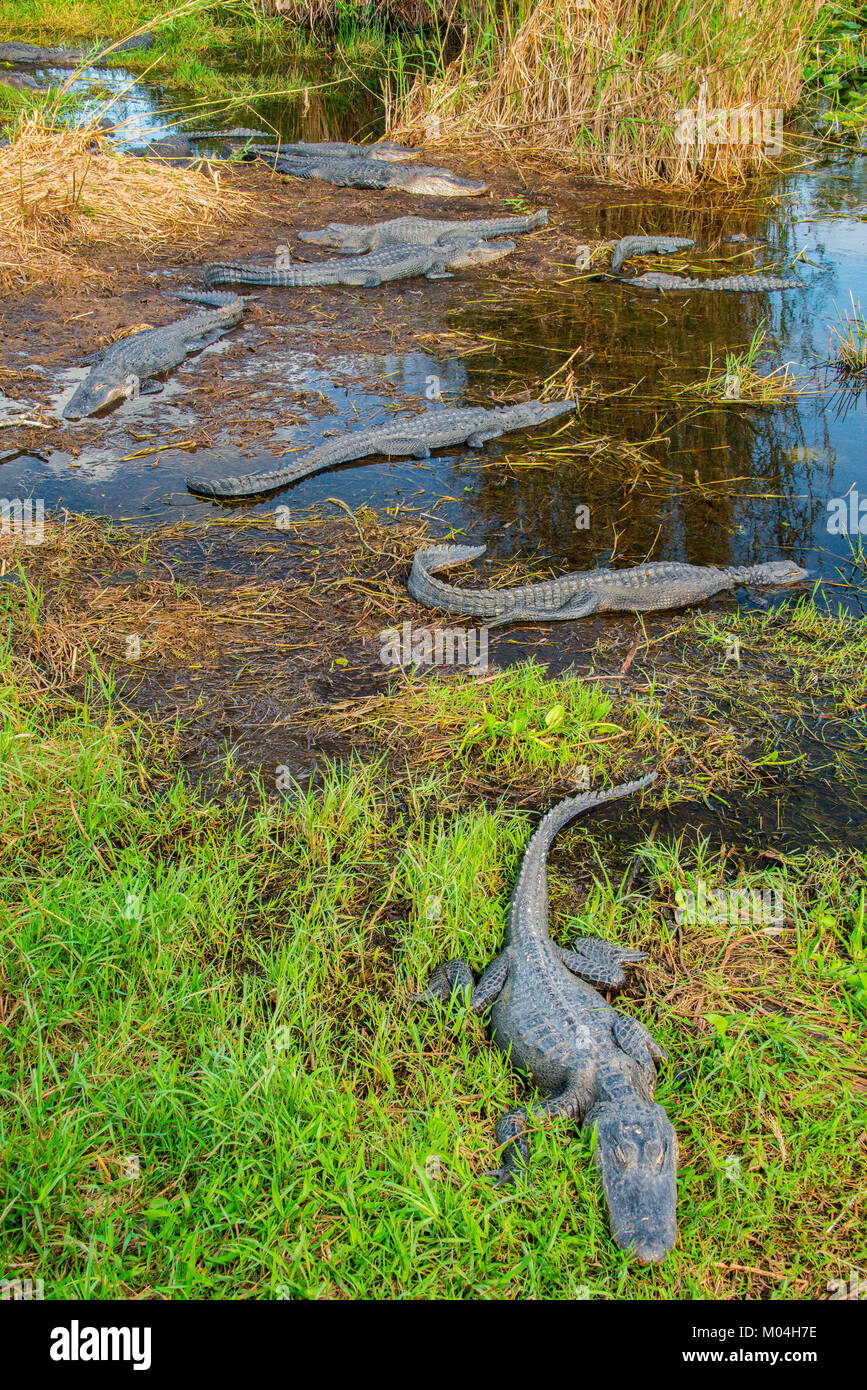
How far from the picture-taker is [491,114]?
1117 centimetres

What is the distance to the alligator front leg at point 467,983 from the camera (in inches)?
107

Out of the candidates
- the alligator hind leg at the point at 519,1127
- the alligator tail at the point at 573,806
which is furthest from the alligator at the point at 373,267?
the alligator hind leg at the point at 519,1127

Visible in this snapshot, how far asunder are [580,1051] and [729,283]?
7146 millimetres

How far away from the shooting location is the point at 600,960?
282cm

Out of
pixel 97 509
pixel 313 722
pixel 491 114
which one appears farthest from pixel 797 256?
pixel 313 722

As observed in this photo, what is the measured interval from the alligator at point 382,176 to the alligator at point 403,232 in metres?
1.45

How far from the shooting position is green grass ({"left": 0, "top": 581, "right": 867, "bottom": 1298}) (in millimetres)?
2115

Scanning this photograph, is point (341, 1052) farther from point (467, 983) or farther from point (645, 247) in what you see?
point (645, 247)

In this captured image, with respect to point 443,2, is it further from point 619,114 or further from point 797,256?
point 797,256

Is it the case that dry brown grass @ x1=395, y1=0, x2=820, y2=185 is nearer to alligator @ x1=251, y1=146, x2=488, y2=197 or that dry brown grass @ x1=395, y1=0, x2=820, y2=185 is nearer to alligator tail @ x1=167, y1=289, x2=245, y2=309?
alligator @ x1=251, y1=146, x2=488, y2=197

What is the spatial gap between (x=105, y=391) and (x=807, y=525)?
421 cm

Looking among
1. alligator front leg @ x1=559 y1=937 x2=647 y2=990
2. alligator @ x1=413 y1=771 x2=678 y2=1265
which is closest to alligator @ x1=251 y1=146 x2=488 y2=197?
alligator @ x1=413 y1=771 x2=678 y2=1265

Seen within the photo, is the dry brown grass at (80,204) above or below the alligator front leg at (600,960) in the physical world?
above

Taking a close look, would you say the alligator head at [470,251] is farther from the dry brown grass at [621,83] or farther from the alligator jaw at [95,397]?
the alligator jaw at [95,397]
